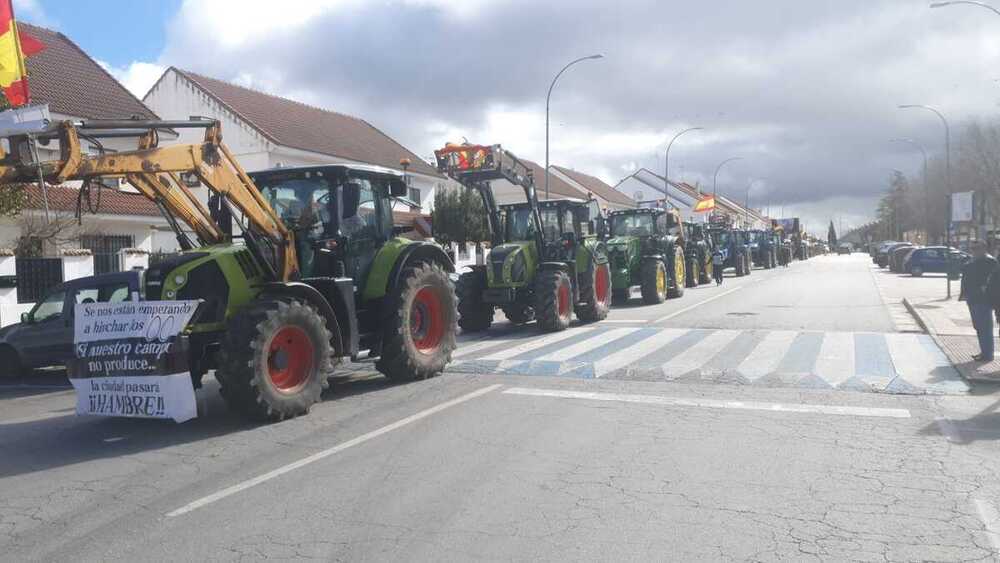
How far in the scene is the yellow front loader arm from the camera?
6887mm

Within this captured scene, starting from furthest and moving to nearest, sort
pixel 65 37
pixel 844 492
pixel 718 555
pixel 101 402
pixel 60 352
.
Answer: pixel 65 37, pixel 60 352, pixel 101 402, pixel 844 492, pixel 718 555

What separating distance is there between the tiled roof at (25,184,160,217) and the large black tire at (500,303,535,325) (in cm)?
801

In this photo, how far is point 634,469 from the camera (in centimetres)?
617

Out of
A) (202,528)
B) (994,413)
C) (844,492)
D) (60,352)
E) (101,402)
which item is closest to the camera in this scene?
(202,528)

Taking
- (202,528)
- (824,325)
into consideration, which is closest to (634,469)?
(202,528)

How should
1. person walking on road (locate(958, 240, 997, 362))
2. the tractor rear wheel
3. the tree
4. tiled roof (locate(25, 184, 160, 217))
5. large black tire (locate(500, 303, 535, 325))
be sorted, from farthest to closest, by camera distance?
the tree
the tractor rear wheel
tiled roof (locate(25, 184, 160, 217))
large black tire (locate(500, 303, 535, 325))
person walking on road (locate(958, 240, 997, 362))

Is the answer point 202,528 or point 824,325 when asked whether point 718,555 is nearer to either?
point 202,528

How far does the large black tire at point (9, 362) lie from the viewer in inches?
470

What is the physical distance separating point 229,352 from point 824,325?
1182 cm

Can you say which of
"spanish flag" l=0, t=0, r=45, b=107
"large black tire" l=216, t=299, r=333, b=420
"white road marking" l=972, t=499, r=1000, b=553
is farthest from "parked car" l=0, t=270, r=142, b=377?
"white road marking" l=972, t=499, r=1000, b=553

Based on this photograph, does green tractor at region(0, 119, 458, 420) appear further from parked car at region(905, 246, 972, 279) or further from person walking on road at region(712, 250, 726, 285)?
parked car at region(905, 246, 972, 279)

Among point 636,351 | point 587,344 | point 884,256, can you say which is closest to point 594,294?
point 587,344

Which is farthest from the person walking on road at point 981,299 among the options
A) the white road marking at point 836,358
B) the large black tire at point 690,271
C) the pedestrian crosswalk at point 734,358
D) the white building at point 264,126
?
the white building at point 264,126

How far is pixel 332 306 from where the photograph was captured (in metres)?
8.98
